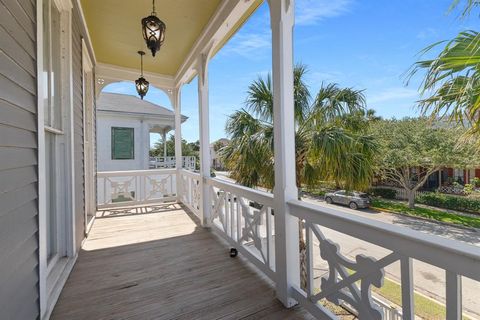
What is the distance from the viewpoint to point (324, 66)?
270 centimetres

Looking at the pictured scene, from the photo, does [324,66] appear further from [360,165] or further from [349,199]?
[349,199]

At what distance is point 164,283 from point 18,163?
1.59m

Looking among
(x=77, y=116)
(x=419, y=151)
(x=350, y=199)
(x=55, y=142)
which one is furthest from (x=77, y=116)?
(x=419, y=151)

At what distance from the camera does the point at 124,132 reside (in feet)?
28.0

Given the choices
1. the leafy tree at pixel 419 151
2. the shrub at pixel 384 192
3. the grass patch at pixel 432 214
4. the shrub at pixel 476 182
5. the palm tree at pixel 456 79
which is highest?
the palm tree at pixel 456 79

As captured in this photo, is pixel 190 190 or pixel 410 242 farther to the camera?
pixel 190 190

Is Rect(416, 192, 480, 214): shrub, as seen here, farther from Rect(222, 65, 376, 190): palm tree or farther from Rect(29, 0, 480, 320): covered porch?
Rect(222, 65, 376, 190): palm tree

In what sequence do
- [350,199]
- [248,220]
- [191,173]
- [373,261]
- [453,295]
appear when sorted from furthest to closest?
1. [191,173]
2. [248,220]
3. [350,199]
4. [373,261]
5. [453,295]

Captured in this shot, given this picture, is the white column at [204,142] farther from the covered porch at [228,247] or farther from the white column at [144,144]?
the white column at [144,144]

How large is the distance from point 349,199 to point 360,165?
0.54 m

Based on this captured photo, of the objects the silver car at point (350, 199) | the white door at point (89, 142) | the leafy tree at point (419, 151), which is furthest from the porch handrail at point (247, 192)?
the white door at point (89, 142)

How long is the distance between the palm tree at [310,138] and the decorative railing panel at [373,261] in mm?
1018

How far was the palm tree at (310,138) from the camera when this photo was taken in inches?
97.9

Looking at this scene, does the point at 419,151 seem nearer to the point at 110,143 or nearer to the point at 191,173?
the point at 191,173
